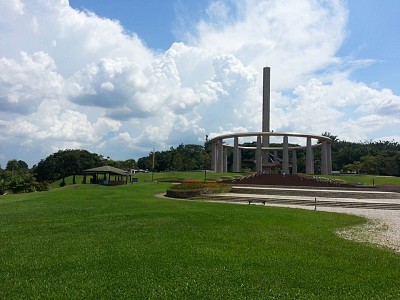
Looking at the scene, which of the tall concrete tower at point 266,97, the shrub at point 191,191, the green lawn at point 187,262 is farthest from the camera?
the tall concrete tower at point 266,97

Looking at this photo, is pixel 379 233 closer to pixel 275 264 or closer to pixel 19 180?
pixel 275 264

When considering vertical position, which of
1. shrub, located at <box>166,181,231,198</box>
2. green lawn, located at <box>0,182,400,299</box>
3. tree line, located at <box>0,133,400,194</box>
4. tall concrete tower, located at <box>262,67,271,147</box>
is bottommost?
green lawn, located at <box>0,182,400,299</box>

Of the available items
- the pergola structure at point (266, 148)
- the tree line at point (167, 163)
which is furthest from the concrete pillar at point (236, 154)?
the tree line at point (167, 163)

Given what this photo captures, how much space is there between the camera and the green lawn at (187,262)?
5980 mm

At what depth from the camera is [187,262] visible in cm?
746

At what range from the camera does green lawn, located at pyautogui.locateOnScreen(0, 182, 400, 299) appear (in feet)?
19.6

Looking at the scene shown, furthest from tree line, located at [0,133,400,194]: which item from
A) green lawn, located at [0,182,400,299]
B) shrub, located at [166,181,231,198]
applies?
green lawn, located at [0,182,400,299]

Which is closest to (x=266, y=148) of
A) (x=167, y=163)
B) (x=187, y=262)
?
(x=167, y=163)

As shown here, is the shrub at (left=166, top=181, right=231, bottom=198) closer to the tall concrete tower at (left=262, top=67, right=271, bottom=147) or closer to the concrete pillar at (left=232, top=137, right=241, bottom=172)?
the concrete pillar at (left=232, top=137, right=241, bottom=172)

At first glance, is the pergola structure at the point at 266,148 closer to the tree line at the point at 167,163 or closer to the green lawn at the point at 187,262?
the tree line at the point at 167,163

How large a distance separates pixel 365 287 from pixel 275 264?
1668 millimetres

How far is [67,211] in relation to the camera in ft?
53.6

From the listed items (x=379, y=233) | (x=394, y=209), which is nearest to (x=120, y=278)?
(x=379, y=233)

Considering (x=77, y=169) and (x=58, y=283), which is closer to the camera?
(x=58, y=283)
